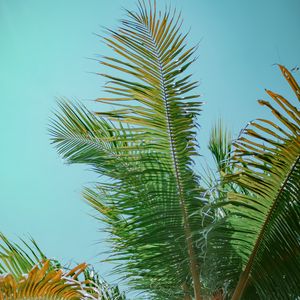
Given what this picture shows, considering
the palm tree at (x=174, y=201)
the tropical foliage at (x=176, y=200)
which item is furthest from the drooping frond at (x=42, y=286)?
the palm tree at (x=174, y=201)

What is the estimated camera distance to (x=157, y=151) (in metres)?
3.28

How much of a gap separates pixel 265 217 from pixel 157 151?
679 millimetres

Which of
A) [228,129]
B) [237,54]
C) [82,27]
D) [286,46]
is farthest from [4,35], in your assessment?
[228,129]

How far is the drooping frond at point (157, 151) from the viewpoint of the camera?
3242 millimetres

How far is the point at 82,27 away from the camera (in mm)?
8820

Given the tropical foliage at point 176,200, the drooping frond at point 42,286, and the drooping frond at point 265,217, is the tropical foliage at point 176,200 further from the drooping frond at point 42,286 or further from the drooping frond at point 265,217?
the drooping frond at point 42,286

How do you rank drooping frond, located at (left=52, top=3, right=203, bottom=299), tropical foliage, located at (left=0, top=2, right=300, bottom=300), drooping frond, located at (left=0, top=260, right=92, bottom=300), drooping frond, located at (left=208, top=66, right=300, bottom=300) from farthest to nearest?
drooping frond, located at (left=52, top=3, right=203, bottom=299) < tropical foliage, located at (left=0, top=2, right=300, bottom=300) < drooping frond, located at (left=208, top=66, right=300, bottom=300) < drooping frond, located at (left=0, top=260, right=92, bottom=300)

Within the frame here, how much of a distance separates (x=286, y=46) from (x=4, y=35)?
441cm

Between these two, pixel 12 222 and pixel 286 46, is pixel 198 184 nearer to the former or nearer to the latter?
pixel 286 46

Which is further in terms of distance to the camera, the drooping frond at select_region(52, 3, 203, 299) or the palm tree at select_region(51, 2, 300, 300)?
the drooping frond at select_region(52, 3, 203, 299)

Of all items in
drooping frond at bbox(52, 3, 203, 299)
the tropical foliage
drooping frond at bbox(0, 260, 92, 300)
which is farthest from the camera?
drooping frond at bbox(52, 3, 203, 299)

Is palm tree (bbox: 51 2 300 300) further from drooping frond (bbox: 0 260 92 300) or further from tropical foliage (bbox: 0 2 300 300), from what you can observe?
drooping frond (bbox: 0 260 92 300)

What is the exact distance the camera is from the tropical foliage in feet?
9.92

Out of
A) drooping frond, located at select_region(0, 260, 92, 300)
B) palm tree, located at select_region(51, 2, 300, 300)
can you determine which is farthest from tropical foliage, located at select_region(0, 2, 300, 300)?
drooping frond, located at select_region(0, 260, 92, 300)
